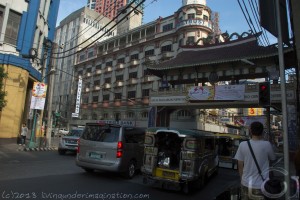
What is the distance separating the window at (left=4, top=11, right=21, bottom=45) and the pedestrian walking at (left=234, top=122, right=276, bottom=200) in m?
21.5

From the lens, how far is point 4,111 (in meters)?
20.6

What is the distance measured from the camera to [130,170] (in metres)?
10.1

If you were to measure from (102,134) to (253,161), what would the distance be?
244 inches

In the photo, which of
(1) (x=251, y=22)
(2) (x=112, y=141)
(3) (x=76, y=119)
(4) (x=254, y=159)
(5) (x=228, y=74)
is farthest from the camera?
(3) (x=76, y=119)

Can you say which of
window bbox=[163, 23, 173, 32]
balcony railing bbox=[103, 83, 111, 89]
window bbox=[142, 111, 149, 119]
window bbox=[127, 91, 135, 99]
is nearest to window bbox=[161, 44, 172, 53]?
window bbox=[163, 23, 173, 32]

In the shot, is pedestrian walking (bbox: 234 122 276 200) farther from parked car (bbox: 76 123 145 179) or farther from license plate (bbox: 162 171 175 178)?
parked car (bbox: 76 123 145 179)

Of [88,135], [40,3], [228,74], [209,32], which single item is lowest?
[88,135]

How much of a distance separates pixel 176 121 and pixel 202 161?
102ft

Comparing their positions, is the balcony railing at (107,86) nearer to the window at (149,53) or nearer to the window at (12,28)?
the window at (149,53)

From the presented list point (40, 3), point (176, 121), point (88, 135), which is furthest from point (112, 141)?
point (176, 121)

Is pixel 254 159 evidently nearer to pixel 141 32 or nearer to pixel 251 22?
pixel 251 22

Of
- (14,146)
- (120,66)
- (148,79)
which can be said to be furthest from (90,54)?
(14,146)

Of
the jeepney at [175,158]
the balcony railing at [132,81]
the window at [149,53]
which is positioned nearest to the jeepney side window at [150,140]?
the jeepney at [175,158]

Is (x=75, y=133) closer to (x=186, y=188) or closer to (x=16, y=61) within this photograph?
(x=16, y=61)
